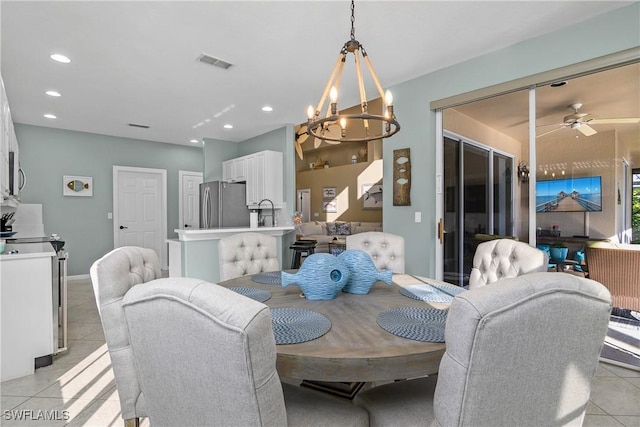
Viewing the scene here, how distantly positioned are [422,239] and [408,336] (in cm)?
249

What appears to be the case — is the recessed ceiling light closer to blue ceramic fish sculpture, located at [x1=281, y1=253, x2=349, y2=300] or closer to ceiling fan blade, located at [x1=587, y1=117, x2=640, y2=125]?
blue ceramic fish sculpture, located at [x1=281, y1=253, x2=349, y2=300]

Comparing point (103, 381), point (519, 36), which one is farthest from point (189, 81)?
point (519, 36)

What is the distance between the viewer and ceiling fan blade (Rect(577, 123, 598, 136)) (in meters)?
2.84

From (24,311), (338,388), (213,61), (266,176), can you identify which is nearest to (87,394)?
(24,311)

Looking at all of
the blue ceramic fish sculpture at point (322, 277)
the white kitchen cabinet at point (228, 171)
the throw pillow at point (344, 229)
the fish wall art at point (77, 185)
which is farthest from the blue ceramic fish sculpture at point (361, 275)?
the throw pillow at point (344, 229)

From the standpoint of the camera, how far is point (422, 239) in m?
3.51

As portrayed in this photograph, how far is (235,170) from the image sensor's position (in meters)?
6.20

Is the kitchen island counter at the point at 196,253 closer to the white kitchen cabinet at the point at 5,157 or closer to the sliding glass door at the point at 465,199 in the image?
the white kitchen cabinet at the point at 5,157

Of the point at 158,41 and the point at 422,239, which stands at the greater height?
the point at 158,41

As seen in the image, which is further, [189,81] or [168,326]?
[189,81]

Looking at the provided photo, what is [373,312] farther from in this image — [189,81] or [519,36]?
[189,81]

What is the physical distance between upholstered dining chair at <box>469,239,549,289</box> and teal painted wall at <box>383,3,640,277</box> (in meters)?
1.31

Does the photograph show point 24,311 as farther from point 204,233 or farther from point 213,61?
point 213,61

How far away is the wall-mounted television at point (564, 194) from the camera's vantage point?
2.88m
